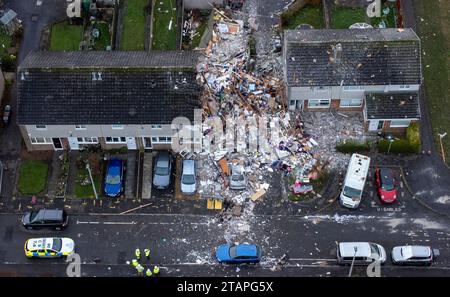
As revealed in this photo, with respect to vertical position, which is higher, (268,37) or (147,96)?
(268,37)

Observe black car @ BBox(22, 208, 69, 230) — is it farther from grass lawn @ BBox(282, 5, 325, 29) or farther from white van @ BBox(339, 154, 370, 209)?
grass lawn @ BBox(282, 5, 325, 29)

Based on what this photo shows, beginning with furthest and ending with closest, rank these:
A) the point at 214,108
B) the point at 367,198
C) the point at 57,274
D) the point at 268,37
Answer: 1. the point at 268,37
2. the point at 214,108
3. the point at 367,198
4. the point at 57,274

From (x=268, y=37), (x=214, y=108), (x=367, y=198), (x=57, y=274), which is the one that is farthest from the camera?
(x=268, y=37)

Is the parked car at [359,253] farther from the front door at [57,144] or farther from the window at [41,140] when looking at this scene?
the window at [41,140]

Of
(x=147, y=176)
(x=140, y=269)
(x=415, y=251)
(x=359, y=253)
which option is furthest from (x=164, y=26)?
(x=415, y=251)

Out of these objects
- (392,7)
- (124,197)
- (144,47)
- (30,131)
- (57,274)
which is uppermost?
(392,7)

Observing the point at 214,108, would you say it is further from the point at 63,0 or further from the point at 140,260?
the point at 63,0

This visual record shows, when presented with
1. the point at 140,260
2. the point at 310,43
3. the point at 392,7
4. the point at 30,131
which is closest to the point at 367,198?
the point at 310,43
